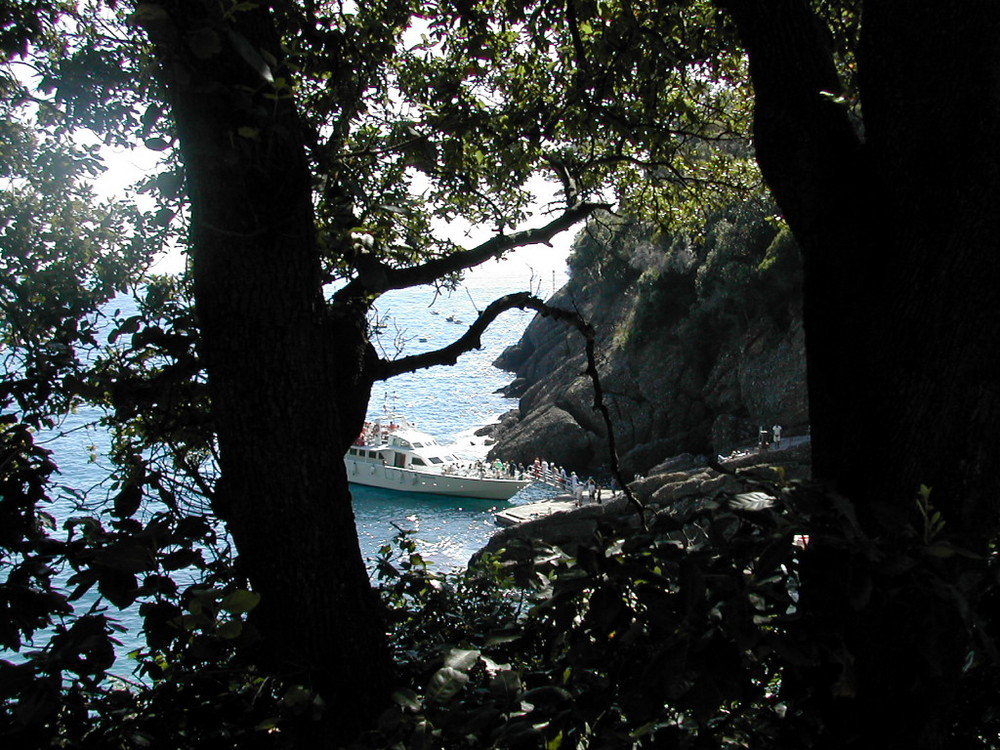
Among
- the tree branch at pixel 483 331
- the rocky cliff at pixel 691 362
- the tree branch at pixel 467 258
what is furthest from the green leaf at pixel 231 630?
the rocky cliff at pixel 691 362

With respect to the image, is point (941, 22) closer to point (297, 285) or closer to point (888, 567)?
point (888, 567)

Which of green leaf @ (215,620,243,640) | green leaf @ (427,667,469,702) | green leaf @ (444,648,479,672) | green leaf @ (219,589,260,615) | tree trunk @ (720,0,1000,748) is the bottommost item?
green leaf @ (427,667,469,702)

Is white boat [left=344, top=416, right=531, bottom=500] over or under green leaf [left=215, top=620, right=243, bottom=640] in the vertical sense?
under

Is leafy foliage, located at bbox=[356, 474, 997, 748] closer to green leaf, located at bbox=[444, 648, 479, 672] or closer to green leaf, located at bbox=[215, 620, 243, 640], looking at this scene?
green leaf, located at bbox=[444, 648, 479, 672]

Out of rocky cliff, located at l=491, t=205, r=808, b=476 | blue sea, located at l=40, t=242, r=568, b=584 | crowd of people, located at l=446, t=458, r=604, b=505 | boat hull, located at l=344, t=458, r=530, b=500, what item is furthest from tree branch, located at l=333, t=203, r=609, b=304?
boat hull, located at l=344, t=458, r=530, b=500

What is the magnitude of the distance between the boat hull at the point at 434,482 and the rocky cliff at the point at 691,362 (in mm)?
2828

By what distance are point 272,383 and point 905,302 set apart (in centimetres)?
164

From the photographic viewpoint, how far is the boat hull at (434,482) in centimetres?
2342

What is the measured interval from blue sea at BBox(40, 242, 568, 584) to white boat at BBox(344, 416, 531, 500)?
1.18 ft

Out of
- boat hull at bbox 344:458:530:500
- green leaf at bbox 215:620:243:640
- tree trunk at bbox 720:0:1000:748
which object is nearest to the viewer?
green leaf at bbox 215:620:243:640

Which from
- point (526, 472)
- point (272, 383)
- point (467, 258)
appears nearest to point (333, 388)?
point (272, 383)

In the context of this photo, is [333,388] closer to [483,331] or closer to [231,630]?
[231,630]

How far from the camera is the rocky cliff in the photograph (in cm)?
2311

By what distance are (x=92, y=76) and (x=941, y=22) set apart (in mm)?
2877
